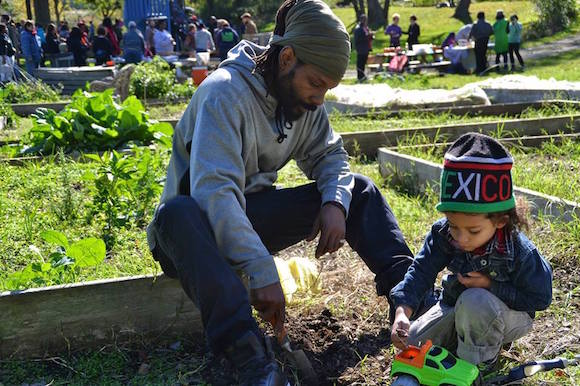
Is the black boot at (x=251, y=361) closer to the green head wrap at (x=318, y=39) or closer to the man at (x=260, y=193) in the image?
the man at (x=260, y=193)

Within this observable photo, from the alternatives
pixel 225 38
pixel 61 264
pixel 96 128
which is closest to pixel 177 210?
pixel 61 264

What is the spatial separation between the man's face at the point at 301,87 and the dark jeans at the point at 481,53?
55.7 ft

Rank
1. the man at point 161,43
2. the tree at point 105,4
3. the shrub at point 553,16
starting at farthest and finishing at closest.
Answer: the tree at point 105,4, the shrub at point 553,16, the man at point 161,43

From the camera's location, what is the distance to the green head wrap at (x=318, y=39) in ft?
9.18

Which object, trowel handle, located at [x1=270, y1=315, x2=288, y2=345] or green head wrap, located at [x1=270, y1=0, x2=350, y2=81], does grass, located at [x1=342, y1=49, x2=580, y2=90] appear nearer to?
green head wrap, located at [x1=270, y1=0, x2=350, y2=81]

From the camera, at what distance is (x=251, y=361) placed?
243cm

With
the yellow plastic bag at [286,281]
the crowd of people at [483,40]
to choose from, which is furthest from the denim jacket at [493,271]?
the crowd of people at [483,40]

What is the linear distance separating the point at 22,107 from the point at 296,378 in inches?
362

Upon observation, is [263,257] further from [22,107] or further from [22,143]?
[22,107]

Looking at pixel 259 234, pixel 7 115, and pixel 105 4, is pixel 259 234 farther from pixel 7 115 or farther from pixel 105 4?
pixel 105 4

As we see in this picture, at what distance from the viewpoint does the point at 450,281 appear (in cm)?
275

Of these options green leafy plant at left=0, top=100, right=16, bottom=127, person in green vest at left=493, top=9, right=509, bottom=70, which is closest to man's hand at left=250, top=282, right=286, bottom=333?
green leafy plant at left=0, top=100, right=16, bottom=127

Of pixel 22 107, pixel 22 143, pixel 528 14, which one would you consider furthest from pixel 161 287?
pixel 528 14

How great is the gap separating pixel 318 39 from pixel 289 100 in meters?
0.27
